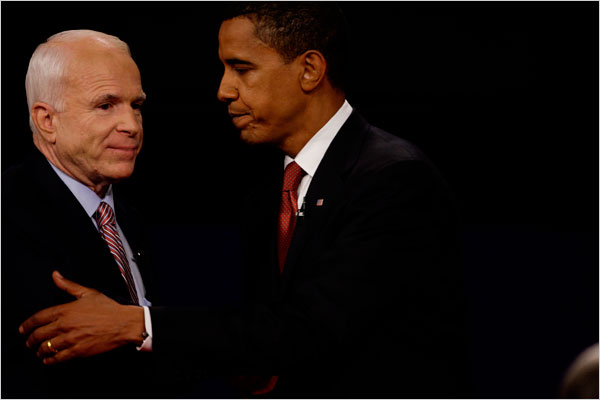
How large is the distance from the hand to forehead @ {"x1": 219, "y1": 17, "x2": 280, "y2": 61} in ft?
2.34

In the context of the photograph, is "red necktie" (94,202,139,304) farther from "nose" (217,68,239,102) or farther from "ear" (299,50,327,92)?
"ear" (299,50,327,92)

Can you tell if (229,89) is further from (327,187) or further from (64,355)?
(64,355)

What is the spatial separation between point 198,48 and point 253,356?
161 cm

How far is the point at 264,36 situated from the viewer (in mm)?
2088

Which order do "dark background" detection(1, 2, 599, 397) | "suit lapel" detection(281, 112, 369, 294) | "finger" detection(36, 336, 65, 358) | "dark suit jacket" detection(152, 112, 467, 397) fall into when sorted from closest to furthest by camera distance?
"finger" detection(36, 336, 65, 358) < "dark suit jacket" detection(152, 112, 467, 397) < "suit lapel" detection(281, 112, 369, 294) < "dark background" detection(1, 2, 599, 397)

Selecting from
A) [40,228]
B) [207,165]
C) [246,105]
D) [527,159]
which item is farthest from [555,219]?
[40,228]

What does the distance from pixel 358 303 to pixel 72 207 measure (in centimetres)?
73

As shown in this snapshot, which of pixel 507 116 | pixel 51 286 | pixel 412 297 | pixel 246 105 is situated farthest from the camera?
pixel 507 116

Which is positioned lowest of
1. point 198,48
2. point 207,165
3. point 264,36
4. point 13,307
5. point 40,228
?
point 13,307

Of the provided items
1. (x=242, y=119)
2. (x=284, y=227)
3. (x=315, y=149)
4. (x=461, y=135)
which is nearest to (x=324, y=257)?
(x=284, y=227)

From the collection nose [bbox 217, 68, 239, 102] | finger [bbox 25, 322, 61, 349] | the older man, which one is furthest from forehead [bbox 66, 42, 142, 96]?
finger [bbox 25, 322, 61, 349]

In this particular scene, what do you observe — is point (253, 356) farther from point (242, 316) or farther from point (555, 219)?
point (555, 219)

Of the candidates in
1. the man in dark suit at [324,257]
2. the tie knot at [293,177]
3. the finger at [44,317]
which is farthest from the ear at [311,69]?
the finger at [44,317]

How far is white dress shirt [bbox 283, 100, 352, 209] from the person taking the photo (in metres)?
2.15
